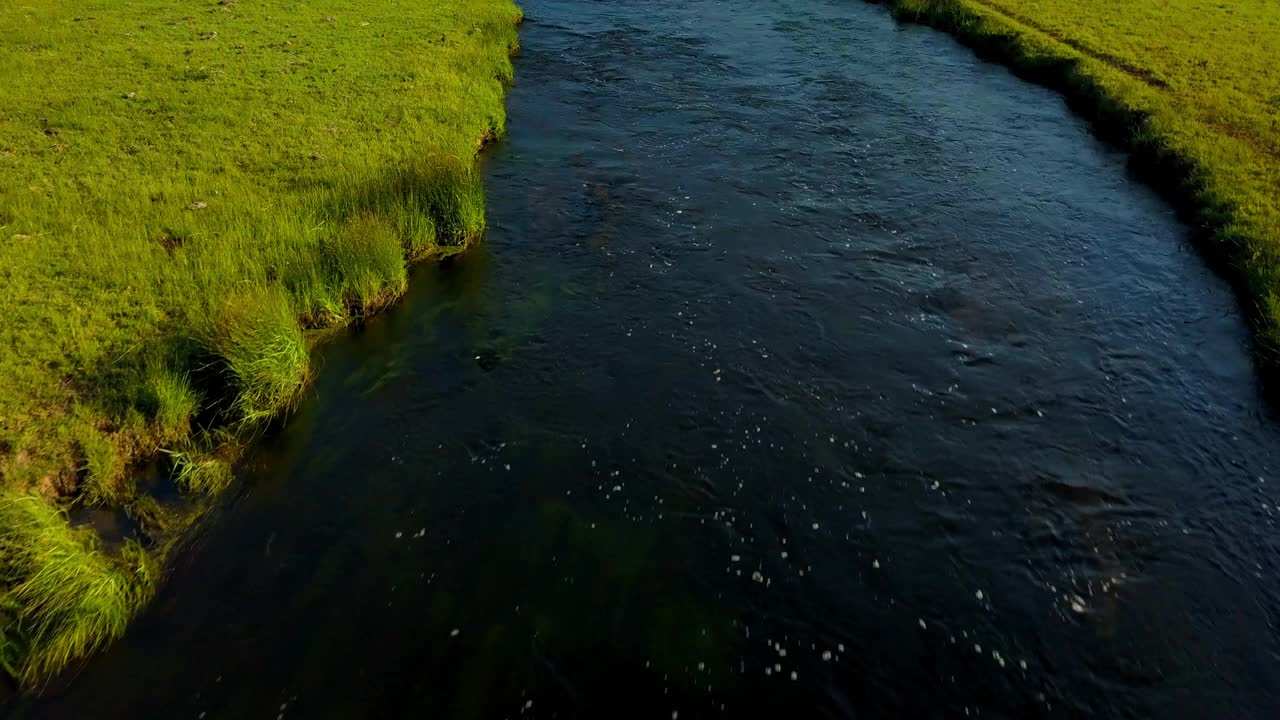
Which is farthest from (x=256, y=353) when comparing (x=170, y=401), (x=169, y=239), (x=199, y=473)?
(x=169, y=239)

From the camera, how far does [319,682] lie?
10.4 m

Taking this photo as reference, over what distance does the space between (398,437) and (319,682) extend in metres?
5.23

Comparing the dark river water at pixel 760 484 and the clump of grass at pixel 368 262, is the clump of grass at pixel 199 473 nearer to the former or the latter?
the dark river water at pixel 760 484

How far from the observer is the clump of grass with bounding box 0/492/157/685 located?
10398 millimetres

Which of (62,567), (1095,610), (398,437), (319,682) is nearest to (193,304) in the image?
(398,437)

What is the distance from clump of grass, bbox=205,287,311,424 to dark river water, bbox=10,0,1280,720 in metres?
0.67

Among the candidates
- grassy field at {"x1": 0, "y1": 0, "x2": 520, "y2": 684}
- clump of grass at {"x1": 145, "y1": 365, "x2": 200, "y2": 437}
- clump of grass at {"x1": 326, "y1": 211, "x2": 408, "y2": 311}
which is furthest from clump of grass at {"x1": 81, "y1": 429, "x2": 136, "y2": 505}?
clump of grass at {"x1": 326, "y1": 211, "x2": 408, "y2": 311}

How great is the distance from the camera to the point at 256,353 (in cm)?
1480

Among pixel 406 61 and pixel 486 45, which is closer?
pixel 406 61

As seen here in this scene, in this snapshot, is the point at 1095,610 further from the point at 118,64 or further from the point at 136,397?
the point at 118,64

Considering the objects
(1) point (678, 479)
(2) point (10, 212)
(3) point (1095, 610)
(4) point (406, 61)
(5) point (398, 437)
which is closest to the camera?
(3) point (1095, 610)

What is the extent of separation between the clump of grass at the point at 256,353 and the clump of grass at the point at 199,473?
1150mm

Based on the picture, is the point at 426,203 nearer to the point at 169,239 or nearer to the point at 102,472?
the point at 169,239

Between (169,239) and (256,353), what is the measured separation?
5.99 m
